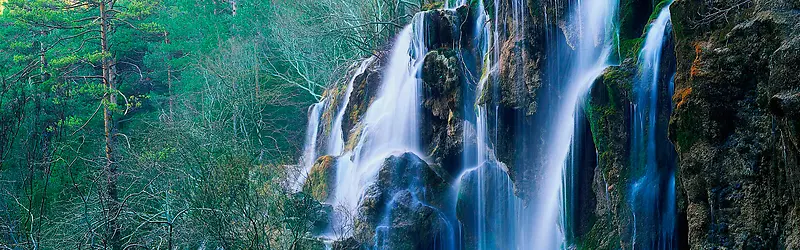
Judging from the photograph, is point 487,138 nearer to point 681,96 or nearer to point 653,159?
point 653,159

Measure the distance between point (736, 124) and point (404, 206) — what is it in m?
7.56

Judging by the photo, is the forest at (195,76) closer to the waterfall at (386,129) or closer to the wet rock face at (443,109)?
the waterfall at (386,129)

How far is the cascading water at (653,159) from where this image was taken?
8.48 m

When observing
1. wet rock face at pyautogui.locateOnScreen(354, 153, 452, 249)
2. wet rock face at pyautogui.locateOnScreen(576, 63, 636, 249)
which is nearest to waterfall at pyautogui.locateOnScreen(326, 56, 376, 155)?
wet rock face at pyautogui.locateOnScreen(354, 153, 452, 249)

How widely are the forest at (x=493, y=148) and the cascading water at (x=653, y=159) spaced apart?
0.06 ft

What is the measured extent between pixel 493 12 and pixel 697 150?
5559 millimetres

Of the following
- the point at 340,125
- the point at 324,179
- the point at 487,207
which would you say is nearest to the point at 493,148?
the point at 487,207

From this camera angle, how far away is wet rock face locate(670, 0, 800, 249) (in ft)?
20.3

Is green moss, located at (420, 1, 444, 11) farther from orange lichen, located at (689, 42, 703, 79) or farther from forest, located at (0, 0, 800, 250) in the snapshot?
orange lichen, located at (689, 42, 703, 79)

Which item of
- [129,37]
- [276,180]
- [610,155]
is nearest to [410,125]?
[276,180]

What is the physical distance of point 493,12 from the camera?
39.8ft

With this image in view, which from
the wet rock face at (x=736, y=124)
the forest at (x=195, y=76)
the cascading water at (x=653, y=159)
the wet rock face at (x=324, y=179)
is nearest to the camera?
the wet rock face at (x=736, y=124)

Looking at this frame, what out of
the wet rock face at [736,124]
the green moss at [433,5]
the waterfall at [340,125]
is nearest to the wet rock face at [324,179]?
the waterfall at [340,125]

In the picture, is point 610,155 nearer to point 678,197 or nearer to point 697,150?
point 678,197
